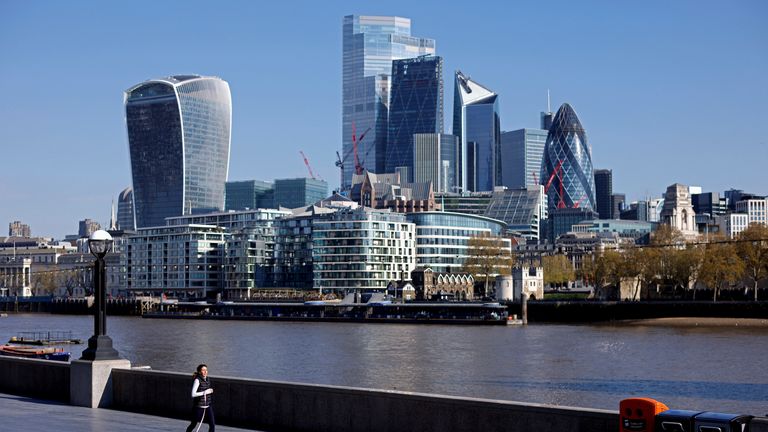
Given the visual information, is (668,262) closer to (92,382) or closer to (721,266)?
(721,266)

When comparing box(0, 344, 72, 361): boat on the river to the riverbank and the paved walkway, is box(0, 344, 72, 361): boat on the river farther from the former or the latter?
the riverbank

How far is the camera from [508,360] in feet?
244

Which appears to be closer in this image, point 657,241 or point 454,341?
point 454,341

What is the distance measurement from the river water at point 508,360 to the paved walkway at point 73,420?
27365 mm

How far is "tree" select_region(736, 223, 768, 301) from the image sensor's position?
14562 cm

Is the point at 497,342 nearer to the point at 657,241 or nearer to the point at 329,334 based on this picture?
the point at 329,334

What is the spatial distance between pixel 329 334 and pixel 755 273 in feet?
215

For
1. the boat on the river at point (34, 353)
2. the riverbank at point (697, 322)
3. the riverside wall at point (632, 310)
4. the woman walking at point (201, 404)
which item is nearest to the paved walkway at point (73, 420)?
the woman walking at point (201, 404)

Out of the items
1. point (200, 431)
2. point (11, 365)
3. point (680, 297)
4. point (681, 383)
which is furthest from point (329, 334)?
point (200, 431)

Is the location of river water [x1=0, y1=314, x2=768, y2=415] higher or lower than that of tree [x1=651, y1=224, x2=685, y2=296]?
lower

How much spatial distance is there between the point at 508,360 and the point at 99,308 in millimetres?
51202

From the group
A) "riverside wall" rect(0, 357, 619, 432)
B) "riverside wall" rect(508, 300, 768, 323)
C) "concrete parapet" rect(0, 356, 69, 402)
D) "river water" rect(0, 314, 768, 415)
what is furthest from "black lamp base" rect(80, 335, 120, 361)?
"riverside wall" rect(508, 300, 768, 323)

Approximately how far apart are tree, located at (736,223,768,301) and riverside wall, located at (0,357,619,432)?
130543 mm

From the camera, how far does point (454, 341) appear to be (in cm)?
9950
